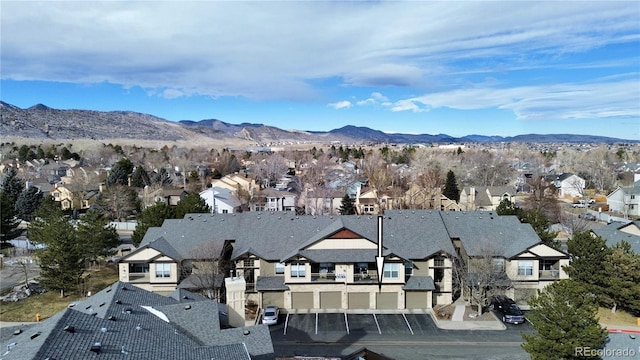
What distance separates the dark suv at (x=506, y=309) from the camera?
3138cm

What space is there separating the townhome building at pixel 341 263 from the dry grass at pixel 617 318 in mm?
3944

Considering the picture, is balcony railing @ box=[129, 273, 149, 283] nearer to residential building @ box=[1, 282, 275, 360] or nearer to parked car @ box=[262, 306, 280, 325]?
parked car @ box=[262, 306, 280, 325]

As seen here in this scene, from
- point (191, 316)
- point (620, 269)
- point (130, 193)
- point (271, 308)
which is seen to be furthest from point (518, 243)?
point (130, 193)

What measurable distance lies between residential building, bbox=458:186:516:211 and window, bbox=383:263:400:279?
1845 inches

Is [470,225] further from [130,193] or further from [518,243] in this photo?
[130,193]

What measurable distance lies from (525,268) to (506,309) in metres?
4.42

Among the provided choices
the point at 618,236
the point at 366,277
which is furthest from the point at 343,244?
the point at 618,236

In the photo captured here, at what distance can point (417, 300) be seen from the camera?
112 feet

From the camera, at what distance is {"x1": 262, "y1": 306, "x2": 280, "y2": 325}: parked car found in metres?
31.4

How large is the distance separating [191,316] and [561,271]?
2897 cm

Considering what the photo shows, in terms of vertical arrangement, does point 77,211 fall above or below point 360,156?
below

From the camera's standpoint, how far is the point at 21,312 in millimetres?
33938

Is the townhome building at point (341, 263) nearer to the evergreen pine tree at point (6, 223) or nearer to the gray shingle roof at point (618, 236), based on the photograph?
the gray shingle roof at point (618, 236)

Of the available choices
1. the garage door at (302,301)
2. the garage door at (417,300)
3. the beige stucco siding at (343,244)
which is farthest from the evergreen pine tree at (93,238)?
the garage door at (417,300)
